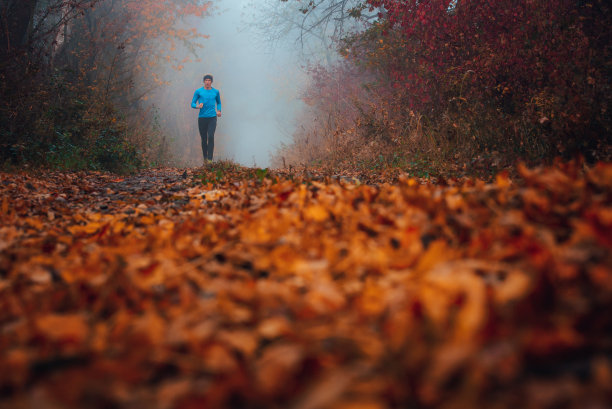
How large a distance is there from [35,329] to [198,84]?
3376cm

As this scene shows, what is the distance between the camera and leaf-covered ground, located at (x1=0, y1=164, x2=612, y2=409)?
0.89m

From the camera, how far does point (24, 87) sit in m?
7.41

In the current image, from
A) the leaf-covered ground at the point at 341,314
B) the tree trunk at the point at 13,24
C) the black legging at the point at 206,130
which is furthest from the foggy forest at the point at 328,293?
the black legging at the point at 206,130

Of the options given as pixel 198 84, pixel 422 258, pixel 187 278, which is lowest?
pixel 187 278

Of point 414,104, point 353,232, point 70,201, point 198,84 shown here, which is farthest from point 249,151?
point 353,232

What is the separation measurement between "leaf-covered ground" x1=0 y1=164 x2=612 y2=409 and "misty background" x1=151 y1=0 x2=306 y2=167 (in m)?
29.7

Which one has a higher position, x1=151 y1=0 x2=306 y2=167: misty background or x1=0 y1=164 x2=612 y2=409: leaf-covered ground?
x1=151 y1=0 x2=306 y2=167: misty background

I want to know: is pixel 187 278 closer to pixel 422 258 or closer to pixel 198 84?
pixel 422 258

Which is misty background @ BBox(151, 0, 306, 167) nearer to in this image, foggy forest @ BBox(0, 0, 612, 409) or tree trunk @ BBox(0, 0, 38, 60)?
tree trunk @ BBox(0, 0, 38, 60)

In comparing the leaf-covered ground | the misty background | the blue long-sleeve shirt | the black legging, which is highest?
the misty background

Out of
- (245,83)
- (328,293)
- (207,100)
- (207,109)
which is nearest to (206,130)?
(207,109)

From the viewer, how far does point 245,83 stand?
50.8 meters

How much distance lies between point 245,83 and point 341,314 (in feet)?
173

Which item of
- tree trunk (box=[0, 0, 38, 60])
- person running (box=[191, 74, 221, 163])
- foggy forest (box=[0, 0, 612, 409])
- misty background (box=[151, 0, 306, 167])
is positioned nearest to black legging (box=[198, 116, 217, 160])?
person running (box=[191, 74, 221, 163])
